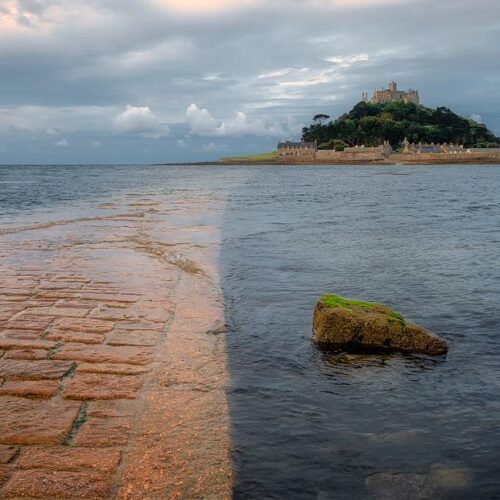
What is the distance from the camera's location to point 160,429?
514 centimetres

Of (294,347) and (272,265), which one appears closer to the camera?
(294,347)

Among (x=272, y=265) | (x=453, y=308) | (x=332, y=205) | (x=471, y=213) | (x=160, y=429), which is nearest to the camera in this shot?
(x=160, y=429)

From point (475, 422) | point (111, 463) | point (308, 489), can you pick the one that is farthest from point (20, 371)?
point (475, 422)

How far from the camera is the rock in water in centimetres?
749

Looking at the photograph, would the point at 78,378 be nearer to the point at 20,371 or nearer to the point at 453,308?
the point at 20,371

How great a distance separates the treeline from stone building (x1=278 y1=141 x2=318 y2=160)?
200 inches

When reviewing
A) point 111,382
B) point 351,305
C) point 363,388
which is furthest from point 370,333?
point 111,382

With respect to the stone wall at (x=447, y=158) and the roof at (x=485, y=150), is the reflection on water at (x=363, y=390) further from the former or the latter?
the roof at (x=485, y=150)

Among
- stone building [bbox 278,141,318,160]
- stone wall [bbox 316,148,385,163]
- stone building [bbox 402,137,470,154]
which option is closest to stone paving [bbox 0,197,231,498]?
stone wall [bbox 316,148,385,163]

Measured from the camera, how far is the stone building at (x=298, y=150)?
609ft

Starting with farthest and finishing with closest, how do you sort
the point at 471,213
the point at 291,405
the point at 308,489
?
the point at 471,213 → the point at 291,405 → the point at 308,489

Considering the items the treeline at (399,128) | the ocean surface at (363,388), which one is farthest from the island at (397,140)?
the ocean surface at (363,388)

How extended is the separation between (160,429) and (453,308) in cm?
617

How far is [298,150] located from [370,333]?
615ft
